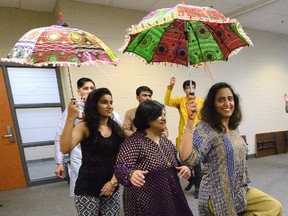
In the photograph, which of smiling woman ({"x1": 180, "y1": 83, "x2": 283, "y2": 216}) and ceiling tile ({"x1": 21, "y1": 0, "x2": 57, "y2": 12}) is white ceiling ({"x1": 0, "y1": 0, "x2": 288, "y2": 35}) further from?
smiling woman ({"x1": 180, "y1": 83, "x2": 283, "y2": 216})

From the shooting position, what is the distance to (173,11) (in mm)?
1165

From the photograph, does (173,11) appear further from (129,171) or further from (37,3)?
(37,3)

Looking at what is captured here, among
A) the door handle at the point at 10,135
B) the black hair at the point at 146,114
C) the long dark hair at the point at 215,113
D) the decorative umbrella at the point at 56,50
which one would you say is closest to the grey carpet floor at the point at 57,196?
the door handle at the point at 10,135

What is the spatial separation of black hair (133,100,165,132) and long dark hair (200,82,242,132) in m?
0.36

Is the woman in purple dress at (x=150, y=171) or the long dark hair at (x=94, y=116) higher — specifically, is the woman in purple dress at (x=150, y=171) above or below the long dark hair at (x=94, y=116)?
below

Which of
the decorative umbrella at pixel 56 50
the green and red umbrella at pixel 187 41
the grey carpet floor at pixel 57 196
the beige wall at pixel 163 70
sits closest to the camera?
the decorative umbrella at pixel 56 50

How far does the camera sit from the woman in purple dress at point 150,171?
1282mm

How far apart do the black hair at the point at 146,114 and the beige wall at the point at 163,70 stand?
Answer: 7.83 ft

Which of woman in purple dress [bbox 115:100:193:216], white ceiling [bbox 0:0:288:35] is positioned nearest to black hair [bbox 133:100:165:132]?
woman in purple dress [bbox 115:100:193:216]

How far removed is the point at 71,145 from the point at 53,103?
2.87m

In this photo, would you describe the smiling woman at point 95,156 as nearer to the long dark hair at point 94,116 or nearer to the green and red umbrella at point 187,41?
the long dark hair at point 94,116

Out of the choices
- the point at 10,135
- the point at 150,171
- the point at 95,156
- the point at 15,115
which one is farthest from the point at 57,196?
the point at 150,171

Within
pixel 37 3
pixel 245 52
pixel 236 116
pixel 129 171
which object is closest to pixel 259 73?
pixel 245 52

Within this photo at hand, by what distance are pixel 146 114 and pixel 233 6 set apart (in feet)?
11.9
